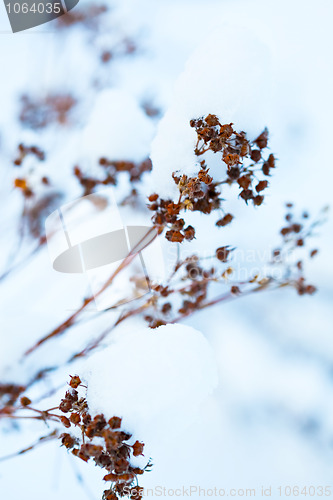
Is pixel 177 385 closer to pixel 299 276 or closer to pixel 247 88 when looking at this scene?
pixel 247 88

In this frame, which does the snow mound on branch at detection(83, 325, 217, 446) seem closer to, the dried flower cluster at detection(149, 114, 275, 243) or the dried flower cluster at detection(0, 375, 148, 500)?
the dried flower cluster at detection(0, 375, 148, 500)

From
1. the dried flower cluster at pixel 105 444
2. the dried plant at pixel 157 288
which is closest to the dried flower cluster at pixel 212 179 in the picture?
the dried plant at pixel 157 288

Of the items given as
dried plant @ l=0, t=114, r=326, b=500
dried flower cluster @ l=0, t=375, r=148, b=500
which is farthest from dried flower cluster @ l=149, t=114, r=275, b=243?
dried flower cluster @ l=0, t=375, r=148, b=500

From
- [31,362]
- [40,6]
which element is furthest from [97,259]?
[40,6]

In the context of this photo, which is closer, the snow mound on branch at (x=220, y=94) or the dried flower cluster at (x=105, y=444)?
the dried flower cluster at (x=105, y=444)

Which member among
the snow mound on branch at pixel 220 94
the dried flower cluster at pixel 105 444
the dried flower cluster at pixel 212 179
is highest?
the snow mound on branch at pixel 220 94

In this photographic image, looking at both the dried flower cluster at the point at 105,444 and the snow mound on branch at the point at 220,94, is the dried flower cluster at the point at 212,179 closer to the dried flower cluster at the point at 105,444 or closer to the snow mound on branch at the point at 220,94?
the snow mound on branch at the point at 220,94

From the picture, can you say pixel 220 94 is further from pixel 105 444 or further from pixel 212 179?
pixel 105 444
